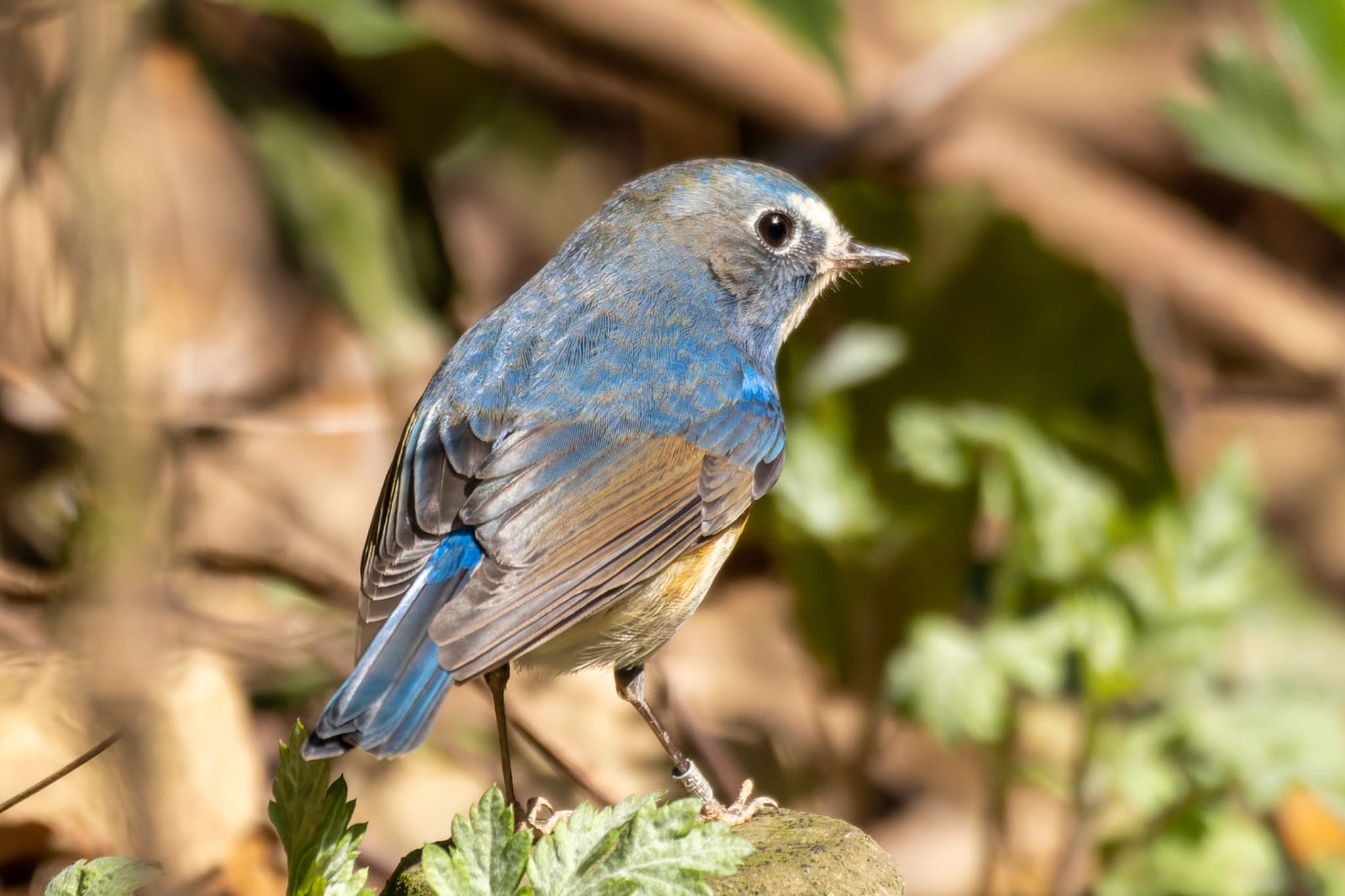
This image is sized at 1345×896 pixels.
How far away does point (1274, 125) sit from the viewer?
16.7ft

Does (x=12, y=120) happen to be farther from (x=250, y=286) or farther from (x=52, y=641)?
(x=250, y=286)

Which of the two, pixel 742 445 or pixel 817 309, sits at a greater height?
pixel 742 445

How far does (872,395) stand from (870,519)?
73 cm

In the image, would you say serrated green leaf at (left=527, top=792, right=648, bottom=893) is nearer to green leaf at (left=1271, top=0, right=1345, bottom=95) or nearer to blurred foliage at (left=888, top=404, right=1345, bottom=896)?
blurred foliage at (left=888, top=404, right=1345, bottom=896)

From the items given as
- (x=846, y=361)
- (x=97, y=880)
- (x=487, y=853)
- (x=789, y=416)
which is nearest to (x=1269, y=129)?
Result: (x=846, y=361)

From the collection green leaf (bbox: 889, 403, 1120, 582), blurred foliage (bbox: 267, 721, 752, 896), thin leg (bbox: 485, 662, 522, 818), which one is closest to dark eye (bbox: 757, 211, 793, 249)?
green leaf (bbox: 889, 403, 1120, 582)

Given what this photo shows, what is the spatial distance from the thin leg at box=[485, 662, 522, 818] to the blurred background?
666mm

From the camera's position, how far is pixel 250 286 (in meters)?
5.95

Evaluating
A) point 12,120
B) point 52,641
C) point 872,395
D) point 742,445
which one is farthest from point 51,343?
point 872,395

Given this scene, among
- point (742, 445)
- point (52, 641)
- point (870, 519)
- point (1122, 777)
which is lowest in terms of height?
point (1122, 777)

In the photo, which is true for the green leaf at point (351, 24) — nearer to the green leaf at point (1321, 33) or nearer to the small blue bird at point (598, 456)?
the small blue bird at point (598, 456)

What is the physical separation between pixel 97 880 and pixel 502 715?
1.13 metres

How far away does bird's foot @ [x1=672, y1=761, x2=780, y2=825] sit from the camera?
3.04 metres

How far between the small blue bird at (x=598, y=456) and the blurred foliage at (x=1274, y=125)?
167 centimetres
